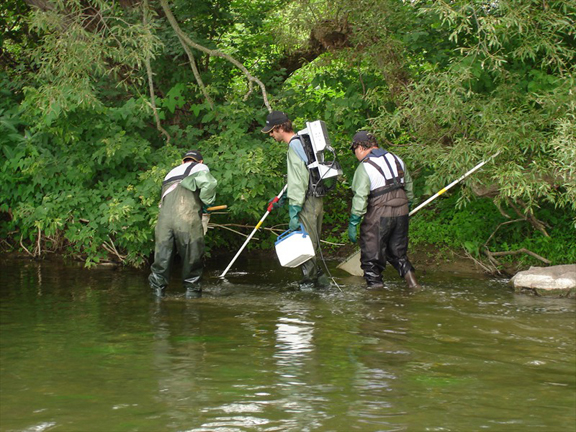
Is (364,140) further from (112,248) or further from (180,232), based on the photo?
(112,248)

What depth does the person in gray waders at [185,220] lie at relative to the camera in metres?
8.21

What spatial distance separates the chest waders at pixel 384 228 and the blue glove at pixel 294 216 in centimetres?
79

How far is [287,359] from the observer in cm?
595

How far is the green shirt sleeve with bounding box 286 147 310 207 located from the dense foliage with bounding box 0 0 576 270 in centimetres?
116

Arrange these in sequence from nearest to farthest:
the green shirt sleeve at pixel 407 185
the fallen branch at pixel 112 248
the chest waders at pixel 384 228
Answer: the chest waders at pixel 384 228, the green shirt sleeve at pixel 407 185, the fallen branch at pixel 112 248

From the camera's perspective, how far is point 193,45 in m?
10.3

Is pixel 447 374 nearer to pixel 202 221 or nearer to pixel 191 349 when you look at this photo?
pixel 191 349

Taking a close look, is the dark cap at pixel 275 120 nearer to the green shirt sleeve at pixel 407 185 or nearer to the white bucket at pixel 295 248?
the white bucket at pixel 295 248

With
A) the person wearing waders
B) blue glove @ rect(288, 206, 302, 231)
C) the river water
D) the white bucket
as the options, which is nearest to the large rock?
the river water

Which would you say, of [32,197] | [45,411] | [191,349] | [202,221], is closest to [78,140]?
[32,197]

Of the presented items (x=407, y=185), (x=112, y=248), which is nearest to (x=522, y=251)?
(x=407, y=185)

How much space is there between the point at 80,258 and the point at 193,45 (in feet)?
11.5

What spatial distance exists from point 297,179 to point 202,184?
103 centimetres

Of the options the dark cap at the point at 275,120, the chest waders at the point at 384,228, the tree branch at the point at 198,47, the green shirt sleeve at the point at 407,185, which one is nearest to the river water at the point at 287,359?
the chest waders at the point at 384,228
